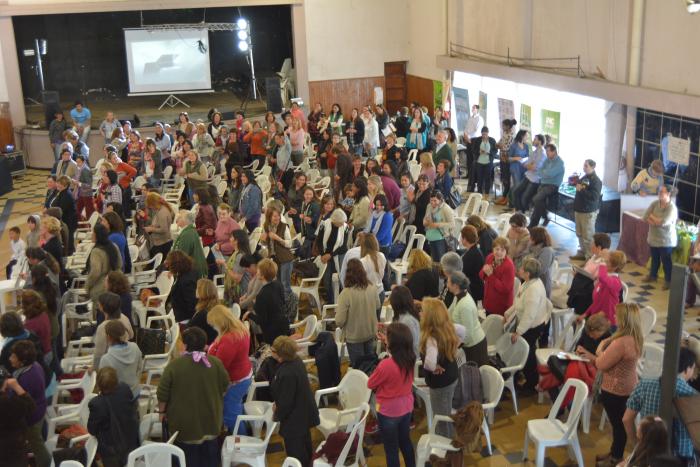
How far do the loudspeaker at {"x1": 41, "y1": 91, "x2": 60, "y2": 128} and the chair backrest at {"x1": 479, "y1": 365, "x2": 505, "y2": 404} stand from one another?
14.8 m

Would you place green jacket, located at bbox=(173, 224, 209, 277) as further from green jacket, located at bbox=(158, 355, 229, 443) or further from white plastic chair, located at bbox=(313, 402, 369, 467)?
white plastic chair, located at bbox=(313, 402, 369, 467)

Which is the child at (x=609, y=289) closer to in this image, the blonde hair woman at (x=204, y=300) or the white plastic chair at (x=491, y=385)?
the white plastic chair at (x=491, y=385)

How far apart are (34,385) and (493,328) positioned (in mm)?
3575

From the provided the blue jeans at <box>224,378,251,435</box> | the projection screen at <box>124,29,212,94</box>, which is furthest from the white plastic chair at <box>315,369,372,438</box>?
the projection screen at <box>124,29,212,94</box>

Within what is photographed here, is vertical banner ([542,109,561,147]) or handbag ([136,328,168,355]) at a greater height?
vertical banner ([542,109,561,147])

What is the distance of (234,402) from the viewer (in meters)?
5.64

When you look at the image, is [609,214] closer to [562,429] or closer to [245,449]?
[562,429]

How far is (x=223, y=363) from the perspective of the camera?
17.9ft

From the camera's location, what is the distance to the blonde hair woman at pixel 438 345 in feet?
17.3

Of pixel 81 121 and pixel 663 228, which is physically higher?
pixel 81 121

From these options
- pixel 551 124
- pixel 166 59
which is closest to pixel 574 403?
pixel 551 124

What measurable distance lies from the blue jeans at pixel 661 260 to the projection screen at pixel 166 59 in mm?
14543

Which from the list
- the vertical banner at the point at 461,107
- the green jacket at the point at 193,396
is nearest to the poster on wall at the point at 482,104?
the vertical banner at the point at 461,107

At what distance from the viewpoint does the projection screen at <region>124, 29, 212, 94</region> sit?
813 inches
